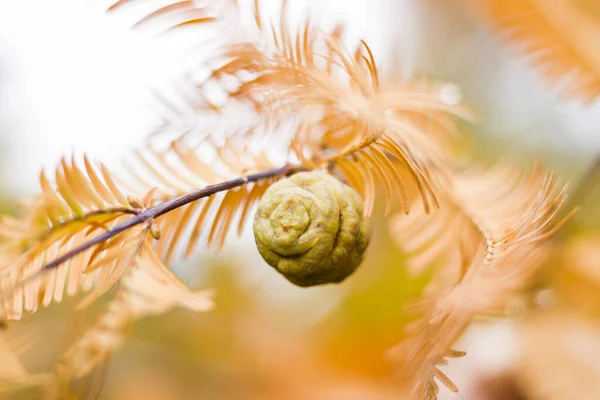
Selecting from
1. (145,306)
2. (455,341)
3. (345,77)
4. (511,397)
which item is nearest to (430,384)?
(455,341)

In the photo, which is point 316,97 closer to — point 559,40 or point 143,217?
point 143,217

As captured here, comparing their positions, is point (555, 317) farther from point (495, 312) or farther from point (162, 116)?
point (162, 116)

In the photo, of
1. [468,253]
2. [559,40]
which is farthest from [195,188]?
[559,40]

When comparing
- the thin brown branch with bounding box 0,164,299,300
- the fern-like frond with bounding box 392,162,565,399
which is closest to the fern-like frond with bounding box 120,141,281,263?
the thin brown branch with bounding box 0,164,299,300

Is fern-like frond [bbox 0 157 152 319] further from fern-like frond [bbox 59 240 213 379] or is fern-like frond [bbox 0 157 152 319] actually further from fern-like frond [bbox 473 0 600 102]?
fern-like frond [bbox 473 0 600 102]

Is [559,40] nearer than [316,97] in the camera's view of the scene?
No
